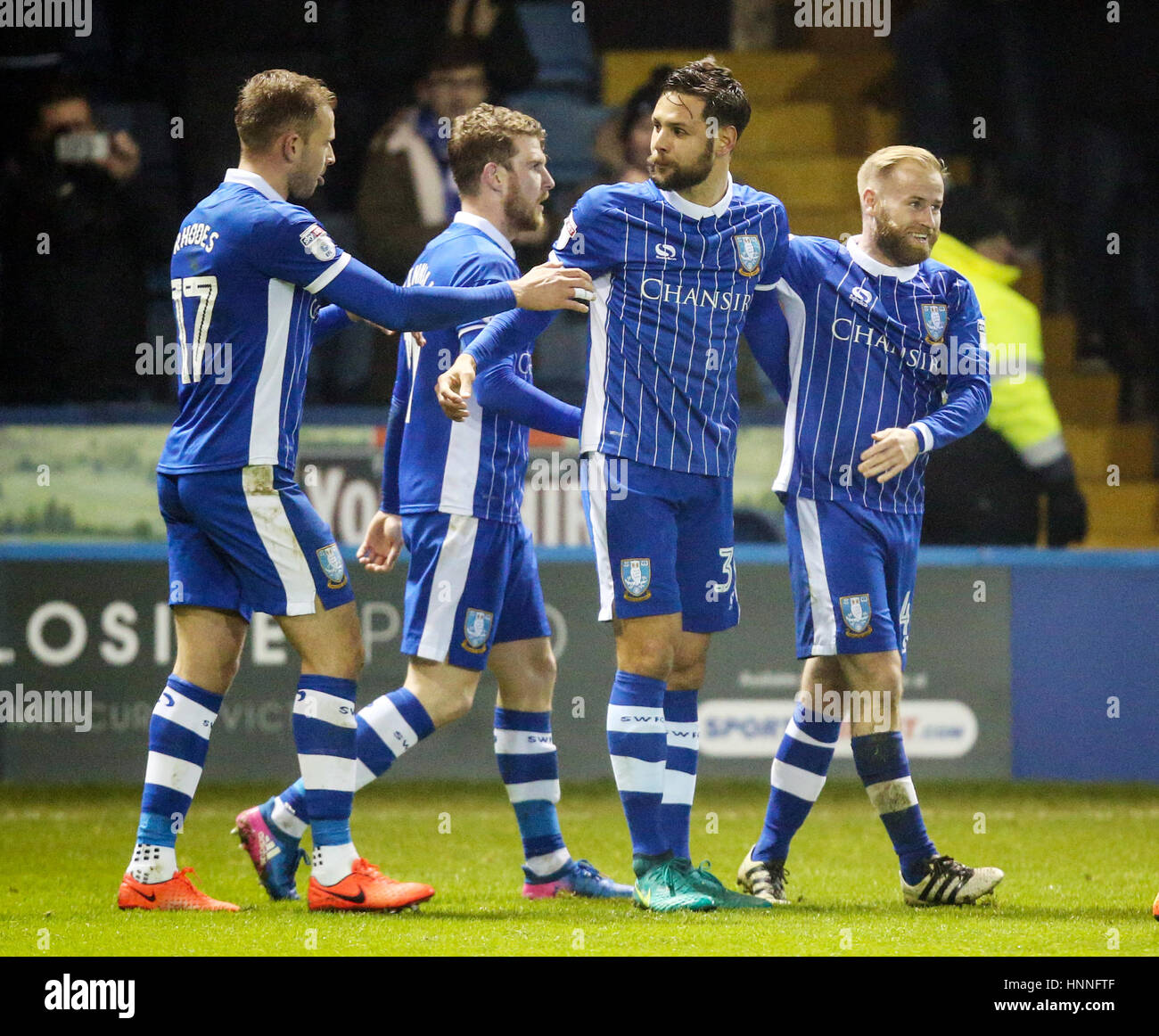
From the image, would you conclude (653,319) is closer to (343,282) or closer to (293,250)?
(343,282)

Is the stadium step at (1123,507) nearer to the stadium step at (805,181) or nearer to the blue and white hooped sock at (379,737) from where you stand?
the stadium step at (805,181)

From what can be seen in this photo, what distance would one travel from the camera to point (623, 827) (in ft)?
20.5

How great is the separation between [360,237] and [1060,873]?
5.01 metres

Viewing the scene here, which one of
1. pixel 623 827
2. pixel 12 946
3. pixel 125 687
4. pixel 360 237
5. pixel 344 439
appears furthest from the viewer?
pixel 360 237

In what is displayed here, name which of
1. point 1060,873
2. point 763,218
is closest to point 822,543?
point 763,218

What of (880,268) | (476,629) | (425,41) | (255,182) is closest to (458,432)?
(476,629)

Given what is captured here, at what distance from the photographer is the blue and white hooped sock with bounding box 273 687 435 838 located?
4.41m

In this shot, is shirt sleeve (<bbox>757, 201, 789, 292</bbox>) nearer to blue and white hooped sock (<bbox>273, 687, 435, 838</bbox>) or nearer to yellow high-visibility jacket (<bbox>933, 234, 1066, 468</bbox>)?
blue and white hooped sock (<bbox>273, 687, 435, 838</bbox>)

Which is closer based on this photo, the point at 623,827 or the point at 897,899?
the point at 897,899

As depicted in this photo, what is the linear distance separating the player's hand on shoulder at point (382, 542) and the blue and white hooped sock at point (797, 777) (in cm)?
116

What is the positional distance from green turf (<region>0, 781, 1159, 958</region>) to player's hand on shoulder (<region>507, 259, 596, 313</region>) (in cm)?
141

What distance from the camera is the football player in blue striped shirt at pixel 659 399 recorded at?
4148 millimetres

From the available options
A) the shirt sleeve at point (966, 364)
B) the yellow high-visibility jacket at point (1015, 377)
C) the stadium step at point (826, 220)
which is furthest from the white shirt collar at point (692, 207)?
the stadium step at point (826, 220)

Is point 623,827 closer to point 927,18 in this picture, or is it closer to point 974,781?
point 974,781
